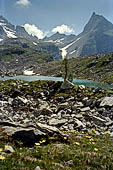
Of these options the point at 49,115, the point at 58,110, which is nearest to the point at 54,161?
the point at 49,115

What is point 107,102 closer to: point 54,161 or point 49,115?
point 49,115

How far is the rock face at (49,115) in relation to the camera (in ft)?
44.9

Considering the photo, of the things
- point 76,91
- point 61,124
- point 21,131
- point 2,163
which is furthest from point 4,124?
point 76,91

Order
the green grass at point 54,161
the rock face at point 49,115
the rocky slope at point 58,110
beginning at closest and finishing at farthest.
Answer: the green grass at point 54,161 < the rock face at point 49,115 < the rocky slope at point 58,110

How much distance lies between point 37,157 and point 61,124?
1645 centimetres

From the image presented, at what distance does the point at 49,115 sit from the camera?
34.9 metres

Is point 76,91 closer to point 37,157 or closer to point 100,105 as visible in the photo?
point 100,105

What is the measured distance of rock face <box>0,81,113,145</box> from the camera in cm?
1367

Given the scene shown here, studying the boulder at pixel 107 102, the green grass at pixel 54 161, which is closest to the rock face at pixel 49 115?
the boulder at pixel 107 102

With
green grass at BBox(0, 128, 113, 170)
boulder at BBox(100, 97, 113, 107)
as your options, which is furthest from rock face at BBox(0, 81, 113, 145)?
green grass at BBox(0, 128, 113, 170)

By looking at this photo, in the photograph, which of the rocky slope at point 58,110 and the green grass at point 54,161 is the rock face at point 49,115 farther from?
the green grass at point 54,161

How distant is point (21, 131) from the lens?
41.2 feet

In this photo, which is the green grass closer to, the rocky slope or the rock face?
the rock face

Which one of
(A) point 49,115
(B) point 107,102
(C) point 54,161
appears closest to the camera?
(C) point 54,161
